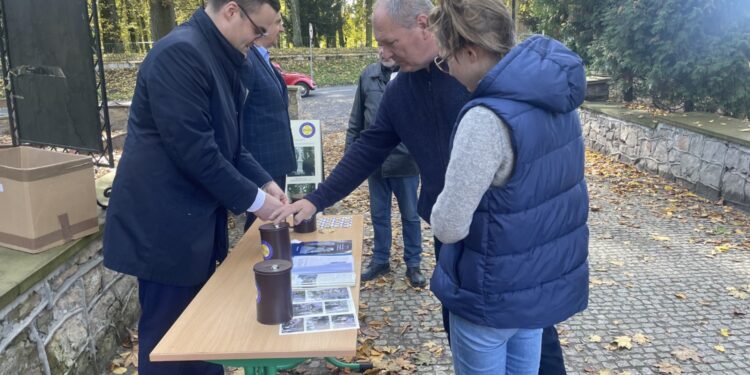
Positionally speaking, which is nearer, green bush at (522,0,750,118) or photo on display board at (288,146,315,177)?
photo on display board at (288,146,315,177)

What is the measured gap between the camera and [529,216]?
1.65 meters

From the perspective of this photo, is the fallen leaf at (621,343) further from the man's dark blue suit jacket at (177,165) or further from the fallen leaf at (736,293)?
the man's dark blue suit jacket at (177,165)

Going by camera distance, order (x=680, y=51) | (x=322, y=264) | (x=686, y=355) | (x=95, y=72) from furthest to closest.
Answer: (x=680, y=51), (x=95, y=72), (x=686, y=355), (x=322, y=264)

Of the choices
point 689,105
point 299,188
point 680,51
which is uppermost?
point 680,51

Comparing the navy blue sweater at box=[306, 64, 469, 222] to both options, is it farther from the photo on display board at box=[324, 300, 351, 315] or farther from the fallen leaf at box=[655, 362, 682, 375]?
the fallen leaf at box=[655, 362, 682, 375]

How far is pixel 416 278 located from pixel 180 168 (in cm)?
266

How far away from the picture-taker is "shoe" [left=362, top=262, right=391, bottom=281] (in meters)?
4.63

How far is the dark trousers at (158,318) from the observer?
7.54 ft

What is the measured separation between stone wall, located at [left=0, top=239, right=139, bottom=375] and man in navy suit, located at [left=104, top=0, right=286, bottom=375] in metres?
0.59

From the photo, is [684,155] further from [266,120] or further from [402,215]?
[266,120]

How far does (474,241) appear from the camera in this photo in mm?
1687

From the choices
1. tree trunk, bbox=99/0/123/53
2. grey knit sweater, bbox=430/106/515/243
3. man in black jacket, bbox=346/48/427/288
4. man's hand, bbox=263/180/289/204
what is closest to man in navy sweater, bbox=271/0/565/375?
man's hand, bbox=263/180/289/204

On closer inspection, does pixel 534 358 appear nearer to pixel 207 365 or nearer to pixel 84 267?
pixel 207 365

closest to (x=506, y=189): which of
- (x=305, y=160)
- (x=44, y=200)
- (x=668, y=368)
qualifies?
(x=44, y=200)
